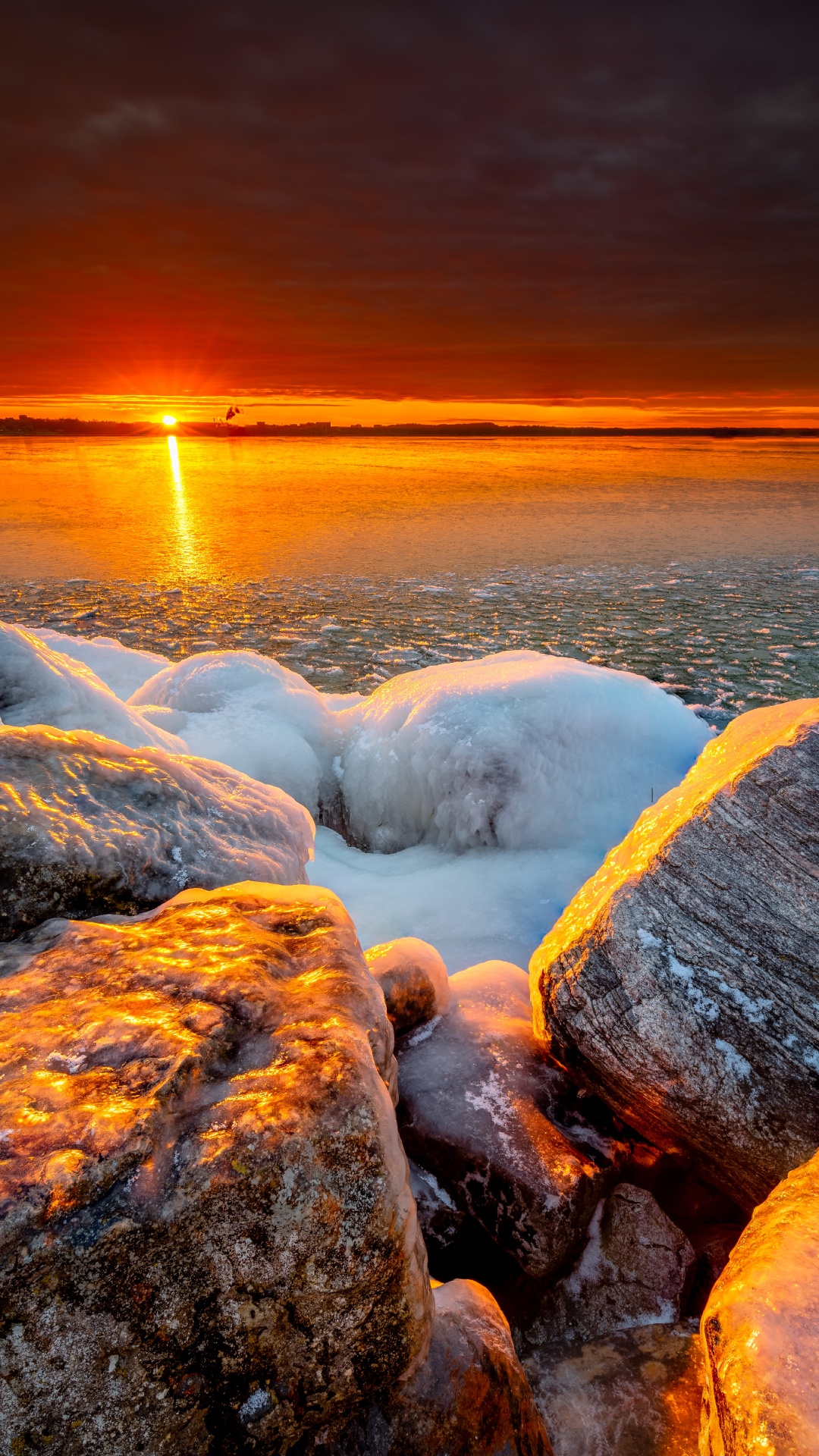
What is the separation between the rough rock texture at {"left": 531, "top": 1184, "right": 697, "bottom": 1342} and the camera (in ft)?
9.41

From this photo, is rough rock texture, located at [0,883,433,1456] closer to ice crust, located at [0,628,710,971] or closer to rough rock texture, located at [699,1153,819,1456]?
rough rock texture, located at [699,1153,819,1456]

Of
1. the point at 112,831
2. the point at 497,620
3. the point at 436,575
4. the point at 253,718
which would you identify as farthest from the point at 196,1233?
the point at 436,575

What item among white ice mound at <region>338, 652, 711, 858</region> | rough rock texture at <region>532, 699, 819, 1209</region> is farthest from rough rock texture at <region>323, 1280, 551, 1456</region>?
white ice mound at <region>338, 652, 711, 858</region>

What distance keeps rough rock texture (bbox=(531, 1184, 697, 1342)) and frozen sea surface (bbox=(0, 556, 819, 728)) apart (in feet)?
22.3

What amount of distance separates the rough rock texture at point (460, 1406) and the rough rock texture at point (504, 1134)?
730 millimetres

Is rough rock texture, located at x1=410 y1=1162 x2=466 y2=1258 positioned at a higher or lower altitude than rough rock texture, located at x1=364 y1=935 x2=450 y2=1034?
lower

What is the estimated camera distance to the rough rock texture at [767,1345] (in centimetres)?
177

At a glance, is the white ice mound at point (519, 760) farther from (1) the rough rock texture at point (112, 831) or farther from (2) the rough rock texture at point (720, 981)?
(2) the rough rock texture at point (720, 981)

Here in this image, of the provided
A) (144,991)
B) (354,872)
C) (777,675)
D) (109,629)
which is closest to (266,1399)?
(144,991)

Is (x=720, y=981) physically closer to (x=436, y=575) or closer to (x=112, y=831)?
(x=112, y=831)

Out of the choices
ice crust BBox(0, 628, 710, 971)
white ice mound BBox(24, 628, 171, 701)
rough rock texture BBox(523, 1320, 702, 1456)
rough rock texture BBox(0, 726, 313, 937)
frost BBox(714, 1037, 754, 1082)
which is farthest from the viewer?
white ice mound BBox(24, 628, 171, 701)

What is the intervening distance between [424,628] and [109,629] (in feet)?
18.3

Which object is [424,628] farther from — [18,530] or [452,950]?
[18,530]

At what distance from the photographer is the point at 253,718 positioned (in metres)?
7.89
